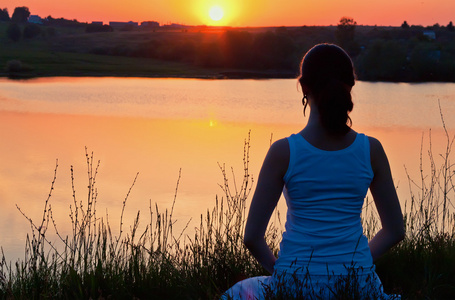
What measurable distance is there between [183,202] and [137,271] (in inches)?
209

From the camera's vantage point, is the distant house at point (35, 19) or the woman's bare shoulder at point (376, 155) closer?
the woman's bare shoulder at point (376, 155)

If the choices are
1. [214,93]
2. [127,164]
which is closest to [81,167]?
[127,164]

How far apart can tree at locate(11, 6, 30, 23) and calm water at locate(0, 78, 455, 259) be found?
246ft

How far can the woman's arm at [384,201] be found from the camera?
2.24 metres

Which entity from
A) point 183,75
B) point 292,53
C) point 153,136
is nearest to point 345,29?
point 292,53

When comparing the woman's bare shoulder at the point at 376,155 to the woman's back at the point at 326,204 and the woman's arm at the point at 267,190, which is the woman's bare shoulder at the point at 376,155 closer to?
the woman's back at the point at 326,204

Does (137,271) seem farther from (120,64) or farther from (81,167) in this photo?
(120,64)

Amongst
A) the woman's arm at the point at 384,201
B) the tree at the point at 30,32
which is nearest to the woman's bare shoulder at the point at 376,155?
the woman's arm at the point at 384,201

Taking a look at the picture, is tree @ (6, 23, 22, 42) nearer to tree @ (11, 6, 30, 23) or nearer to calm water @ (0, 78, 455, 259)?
tree @ (11, 6, 30, 23)

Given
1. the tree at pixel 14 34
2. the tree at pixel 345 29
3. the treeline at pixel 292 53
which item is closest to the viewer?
the treeline at pixel 292 53

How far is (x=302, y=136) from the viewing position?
7.06ft

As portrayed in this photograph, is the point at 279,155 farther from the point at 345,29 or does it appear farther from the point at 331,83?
the point at 345,29

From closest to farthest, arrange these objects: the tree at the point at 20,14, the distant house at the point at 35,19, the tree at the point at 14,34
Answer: the tree at the point at 14,34 < the tree at the point at 20,14 < the distant house at the point at 35,19

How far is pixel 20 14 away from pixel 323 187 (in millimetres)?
105735
